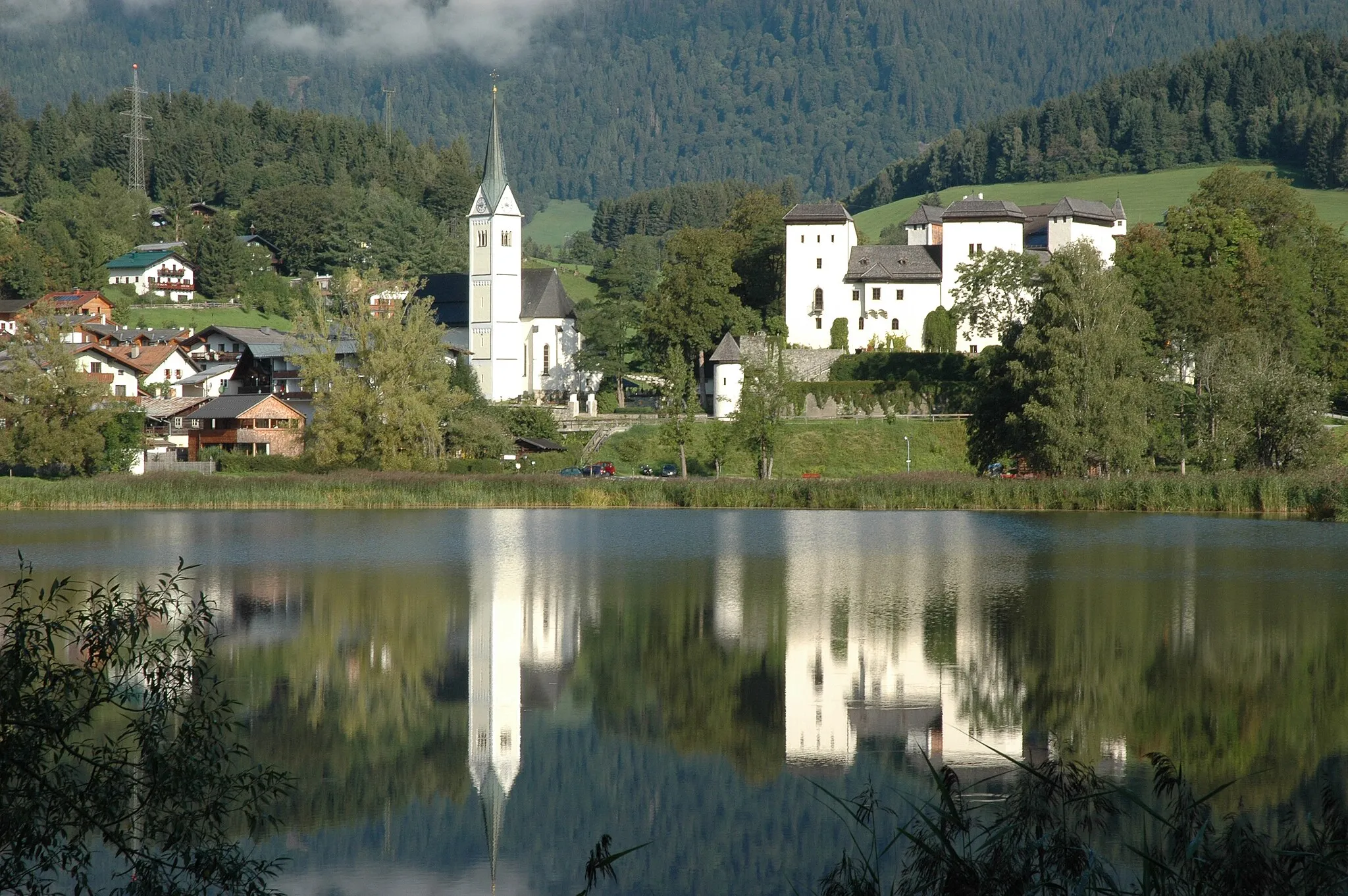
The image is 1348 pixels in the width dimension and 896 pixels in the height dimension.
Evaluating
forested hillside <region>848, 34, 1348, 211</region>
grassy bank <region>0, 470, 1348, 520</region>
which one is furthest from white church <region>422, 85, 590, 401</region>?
forested hillside <region>848, 34, 1348, 211</region>

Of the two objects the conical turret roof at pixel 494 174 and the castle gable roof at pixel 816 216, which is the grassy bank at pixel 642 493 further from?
the conical turret roof at pixel 494 174

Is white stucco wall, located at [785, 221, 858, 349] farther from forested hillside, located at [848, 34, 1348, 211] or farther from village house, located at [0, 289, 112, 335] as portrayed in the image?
forested hillside, located at [848, 34, 1348, 211]

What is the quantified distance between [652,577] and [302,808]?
52.2 ft

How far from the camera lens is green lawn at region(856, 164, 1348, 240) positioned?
12381 centimetres

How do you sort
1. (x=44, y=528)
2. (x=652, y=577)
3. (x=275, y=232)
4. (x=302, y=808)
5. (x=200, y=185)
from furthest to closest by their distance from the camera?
(x=200, y=185), (x=275, y=232), (x=44, y=528), (x=652, y=577), (x=302, y=808)

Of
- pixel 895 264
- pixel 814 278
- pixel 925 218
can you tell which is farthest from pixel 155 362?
pixel 925 218

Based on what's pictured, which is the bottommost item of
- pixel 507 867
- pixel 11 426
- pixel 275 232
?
pixel 507 867

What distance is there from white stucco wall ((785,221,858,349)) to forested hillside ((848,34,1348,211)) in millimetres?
67133

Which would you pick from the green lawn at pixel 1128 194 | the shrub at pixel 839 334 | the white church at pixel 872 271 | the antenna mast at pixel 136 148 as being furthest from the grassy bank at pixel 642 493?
the antenna mast at pixel 136 148

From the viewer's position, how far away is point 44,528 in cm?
3856

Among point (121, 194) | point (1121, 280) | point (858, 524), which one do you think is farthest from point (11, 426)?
point (121, 194)

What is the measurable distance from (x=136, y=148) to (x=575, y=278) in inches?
1619

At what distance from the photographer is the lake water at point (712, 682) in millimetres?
12570

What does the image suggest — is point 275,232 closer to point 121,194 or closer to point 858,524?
point 121,194
